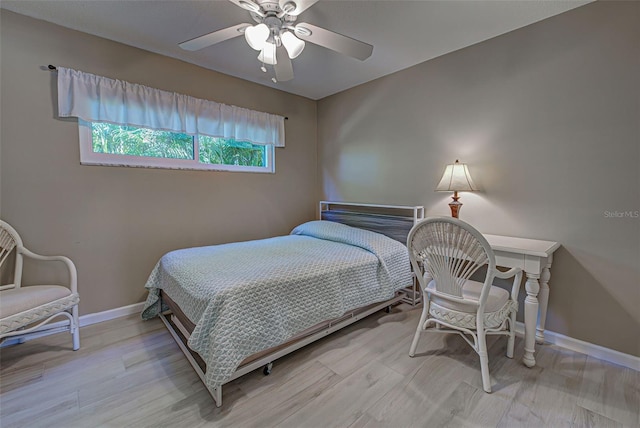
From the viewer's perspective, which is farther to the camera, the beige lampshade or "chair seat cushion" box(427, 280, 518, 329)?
the beige lampshade

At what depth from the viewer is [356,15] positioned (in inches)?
78.7

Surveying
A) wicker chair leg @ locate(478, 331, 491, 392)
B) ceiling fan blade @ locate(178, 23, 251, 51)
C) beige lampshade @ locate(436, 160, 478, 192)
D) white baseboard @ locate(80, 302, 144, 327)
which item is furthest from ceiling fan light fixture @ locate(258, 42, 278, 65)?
white baseboard @ locate(80, 302, 144, 327)

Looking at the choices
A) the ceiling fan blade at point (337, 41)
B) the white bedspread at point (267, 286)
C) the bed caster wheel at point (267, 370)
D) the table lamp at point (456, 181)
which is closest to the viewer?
the white bedspread at point (267, 286)

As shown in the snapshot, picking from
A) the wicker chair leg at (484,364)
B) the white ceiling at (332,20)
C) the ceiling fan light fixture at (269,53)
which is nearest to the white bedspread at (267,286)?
the wicker chair leg at (484,364)

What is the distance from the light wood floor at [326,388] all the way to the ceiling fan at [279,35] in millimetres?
2041

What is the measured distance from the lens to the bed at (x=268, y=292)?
1497 mm

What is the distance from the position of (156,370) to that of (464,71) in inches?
134

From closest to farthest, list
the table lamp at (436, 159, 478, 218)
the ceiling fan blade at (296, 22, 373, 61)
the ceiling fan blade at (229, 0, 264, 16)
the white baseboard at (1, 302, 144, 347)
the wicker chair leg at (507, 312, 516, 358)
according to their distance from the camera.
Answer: the ceiling fan blade at (229, 0, 264, 16), the ceiling fan blade at (296, 22, 373, 61), the wicker chair leg at (507, 312, 516, 358), the white baseboard at (1, 302, 144, 347), the table lamp at (436, 159, 478, 218)

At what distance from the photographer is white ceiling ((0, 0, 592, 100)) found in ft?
6.23

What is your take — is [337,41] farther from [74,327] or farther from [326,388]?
[74,327]

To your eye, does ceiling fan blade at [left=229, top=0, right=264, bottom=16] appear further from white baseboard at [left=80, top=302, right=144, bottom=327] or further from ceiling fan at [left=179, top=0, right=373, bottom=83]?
white baseboard at [left=80, top=302, right=144, bottom=327]

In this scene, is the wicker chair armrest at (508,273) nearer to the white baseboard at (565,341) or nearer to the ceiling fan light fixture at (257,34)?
the white baseboard at (565,341)

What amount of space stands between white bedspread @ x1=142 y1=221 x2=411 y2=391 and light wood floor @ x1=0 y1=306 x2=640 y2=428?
10.9 inches

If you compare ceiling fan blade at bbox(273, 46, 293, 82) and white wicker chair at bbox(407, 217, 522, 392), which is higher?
ceiling fan blade at bbox(273, 46, 293, 82)
